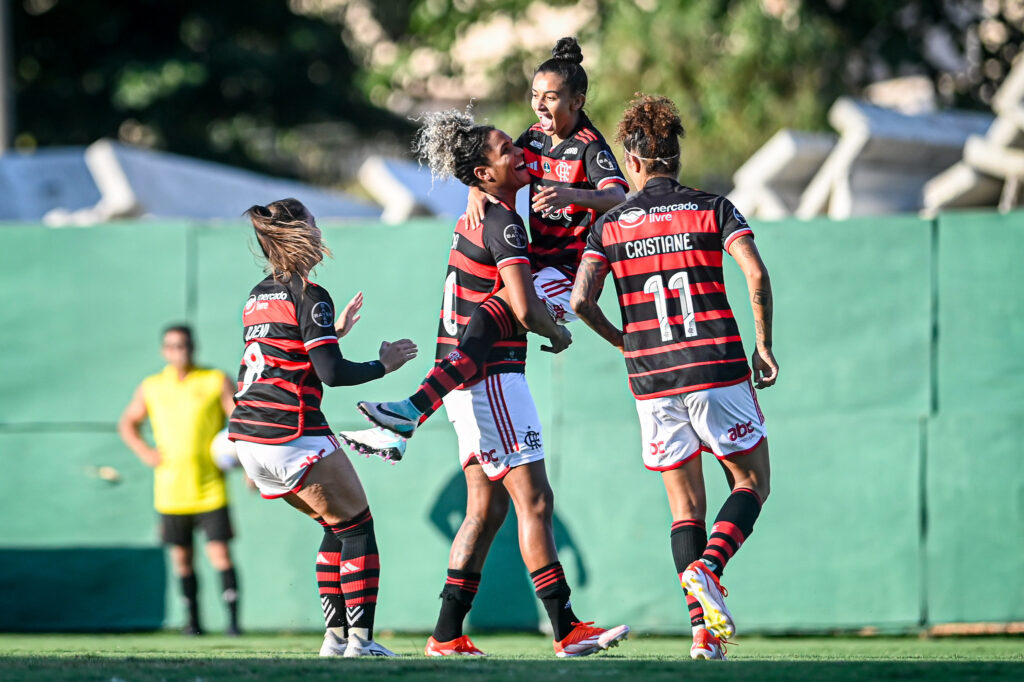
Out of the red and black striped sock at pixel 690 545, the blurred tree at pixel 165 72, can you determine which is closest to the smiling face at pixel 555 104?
the red and black striped sock at pixel 690 545

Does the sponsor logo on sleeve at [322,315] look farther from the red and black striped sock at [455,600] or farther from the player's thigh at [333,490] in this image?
the red and black striped sock at [455,600]

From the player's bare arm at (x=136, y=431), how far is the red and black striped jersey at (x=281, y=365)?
356cm

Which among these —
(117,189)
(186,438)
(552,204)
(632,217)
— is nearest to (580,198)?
(552,204)

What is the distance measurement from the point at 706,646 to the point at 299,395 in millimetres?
2042

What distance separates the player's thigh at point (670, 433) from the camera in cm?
555

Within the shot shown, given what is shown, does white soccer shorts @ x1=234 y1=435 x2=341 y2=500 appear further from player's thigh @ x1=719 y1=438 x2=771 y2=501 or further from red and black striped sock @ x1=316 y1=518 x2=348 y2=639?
player's thigh @ x1=719 y1=438 x2=771 y2=501

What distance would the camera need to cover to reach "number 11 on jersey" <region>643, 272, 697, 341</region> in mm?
5473

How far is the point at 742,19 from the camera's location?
17.2 m

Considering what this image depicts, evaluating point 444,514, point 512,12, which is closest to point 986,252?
point 444,514

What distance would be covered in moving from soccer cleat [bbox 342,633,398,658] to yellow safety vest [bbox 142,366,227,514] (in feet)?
11.2

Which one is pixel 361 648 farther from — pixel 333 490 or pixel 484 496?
pixel 484 496

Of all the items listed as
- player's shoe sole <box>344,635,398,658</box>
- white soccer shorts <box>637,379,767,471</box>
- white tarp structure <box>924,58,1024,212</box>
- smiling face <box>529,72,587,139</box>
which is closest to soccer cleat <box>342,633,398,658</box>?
player's shoe sole <box>344,635,398,658</box>

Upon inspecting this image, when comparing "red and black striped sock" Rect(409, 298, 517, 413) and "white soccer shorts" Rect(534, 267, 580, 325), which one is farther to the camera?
"white soccer shorts" Rect(534, 267, 580, 325)

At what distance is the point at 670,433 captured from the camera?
557 cm
